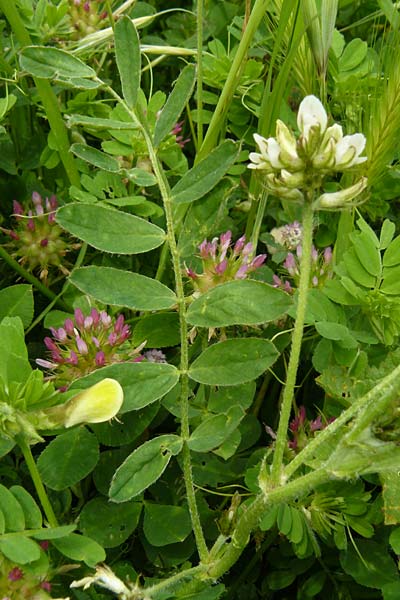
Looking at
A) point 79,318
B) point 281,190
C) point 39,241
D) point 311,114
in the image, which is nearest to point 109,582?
point 79,318

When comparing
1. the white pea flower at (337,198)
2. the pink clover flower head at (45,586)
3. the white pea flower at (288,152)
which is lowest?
the pink clover flower head at (45,586)

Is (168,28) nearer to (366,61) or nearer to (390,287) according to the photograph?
(366,61)

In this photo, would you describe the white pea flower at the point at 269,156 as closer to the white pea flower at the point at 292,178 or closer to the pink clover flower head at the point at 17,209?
the white pea flower at the point at 292,178

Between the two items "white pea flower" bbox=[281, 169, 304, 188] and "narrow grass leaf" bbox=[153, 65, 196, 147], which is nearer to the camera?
"white pea flower" bbox=[281, 169, 304, 188]

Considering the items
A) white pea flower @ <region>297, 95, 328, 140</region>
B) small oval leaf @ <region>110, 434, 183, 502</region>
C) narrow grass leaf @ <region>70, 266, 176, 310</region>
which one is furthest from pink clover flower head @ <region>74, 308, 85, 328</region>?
white pea flower @ <region>297, 95, 328, 140</region>

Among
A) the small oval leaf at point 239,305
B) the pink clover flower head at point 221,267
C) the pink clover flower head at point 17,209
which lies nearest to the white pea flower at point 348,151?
the small oval leaf at point 239,305

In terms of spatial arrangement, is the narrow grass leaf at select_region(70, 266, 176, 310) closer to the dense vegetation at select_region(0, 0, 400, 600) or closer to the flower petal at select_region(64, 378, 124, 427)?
the dense vegetation at select_region(0, 0, 400, 600)

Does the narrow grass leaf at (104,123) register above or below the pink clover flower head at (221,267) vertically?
above
